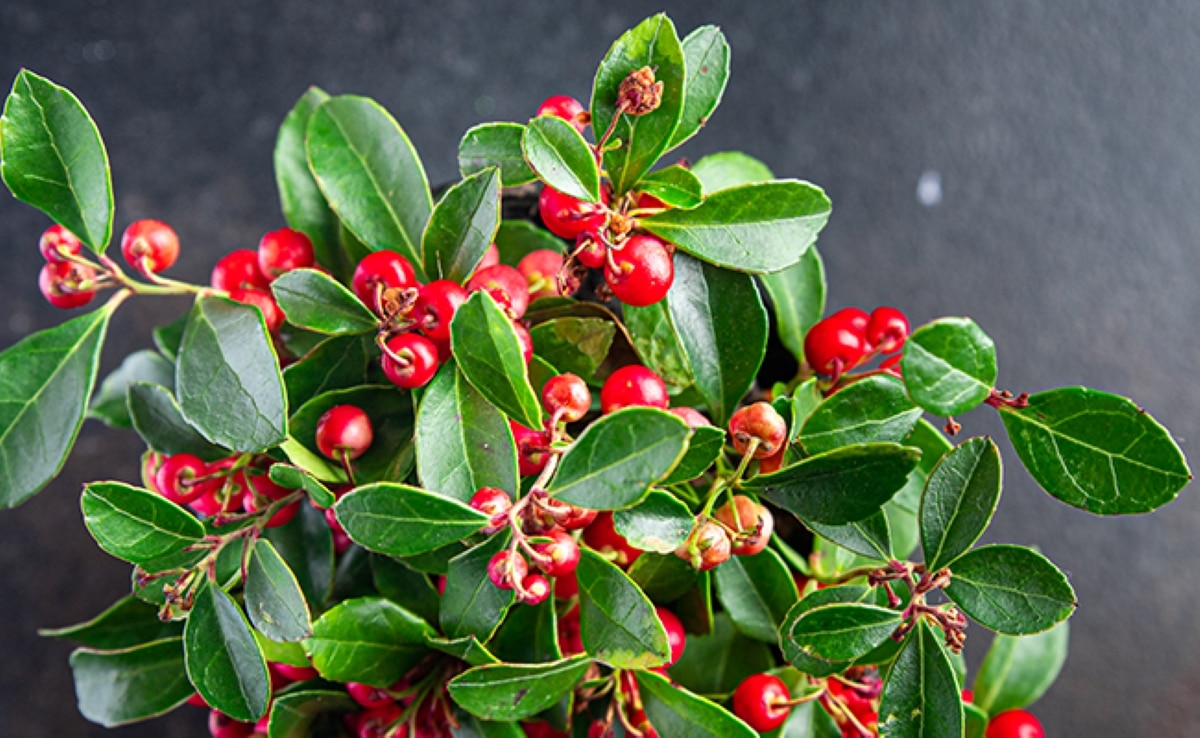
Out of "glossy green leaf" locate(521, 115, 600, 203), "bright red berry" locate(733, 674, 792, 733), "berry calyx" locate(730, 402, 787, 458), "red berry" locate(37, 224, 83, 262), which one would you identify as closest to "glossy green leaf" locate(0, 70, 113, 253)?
"red berry" locate(37, 224, 83, 262)

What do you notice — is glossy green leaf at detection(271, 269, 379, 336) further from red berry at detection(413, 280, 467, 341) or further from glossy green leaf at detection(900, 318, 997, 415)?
glossy green leaf at detection(900, 318, 997, 415)

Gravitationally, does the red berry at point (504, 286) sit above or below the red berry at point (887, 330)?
above

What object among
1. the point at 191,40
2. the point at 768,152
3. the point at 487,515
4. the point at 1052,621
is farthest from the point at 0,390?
the point at 768,152

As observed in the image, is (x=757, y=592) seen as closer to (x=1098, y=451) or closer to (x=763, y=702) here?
(x=763, y=702)

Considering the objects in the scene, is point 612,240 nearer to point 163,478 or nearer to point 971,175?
point 163,478

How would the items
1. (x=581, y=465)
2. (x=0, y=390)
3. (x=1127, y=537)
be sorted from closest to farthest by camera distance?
(x=581, y=465) → (x=0, y=390) → (x=1127, y=537)

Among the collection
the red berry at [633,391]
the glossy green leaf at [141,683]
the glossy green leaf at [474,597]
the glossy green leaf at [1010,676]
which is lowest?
the glossy green leaf at [1010,676]

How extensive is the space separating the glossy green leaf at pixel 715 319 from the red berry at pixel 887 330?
100 mm

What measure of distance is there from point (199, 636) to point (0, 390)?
0.20 meters

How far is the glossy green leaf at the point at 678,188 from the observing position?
0.54 m

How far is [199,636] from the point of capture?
55 centimetres

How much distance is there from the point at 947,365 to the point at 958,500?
0.24 ft

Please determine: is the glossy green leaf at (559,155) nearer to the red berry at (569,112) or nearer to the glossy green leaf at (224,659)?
the red berry at (569,112)

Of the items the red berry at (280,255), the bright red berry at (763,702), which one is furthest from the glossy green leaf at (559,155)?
the bright red berry at (763,702)
